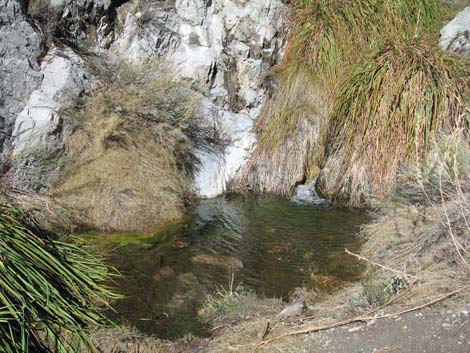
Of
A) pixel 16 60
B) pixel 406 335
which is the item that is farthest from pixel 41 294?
pixel 16 60

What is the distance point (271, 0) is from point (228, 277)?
5.16 meters

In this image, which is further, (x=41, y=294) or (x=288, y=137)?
(x=288, y=137)

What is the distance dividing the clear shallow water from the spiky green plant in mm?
468

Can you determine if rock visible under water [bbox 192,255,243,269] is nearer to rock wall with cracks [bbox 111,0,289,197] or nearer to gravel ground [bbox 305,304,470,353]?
gravel ground [bbox 305,304,470,353]

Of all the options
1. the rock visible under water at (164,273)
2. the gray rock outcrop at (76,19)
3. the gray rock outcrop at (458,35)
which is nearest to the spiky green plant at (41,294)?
the rock visible under water at (164,273)

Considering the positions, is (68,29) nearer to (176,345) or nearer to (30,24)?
(30,24)

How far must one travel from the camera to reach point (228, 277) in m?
4.93

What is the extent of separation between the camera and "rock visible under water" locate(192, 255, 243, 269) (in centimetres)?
520

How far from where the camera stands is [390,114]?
22.1ft

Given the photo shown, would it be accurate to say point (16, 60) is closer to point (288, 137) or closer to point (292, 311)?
point (288, 137)

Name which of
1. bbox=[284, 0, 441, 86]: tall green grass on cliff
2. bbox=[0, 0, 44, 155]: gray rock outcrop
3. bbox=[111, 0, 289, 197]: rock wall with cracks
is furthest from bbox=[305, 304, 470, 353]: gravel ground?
bbox=[284, 0, 441, 86]: tall green grass on cliff

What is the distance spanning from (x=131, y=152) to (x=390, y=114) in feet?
10.6

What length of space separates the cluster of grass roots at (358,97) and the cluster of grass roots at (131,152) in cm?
Result: 125

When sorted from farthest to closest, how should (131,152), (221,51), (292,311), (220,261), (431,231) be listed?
(221,51), (131,152), (220,261), (431,231), (292,311)
